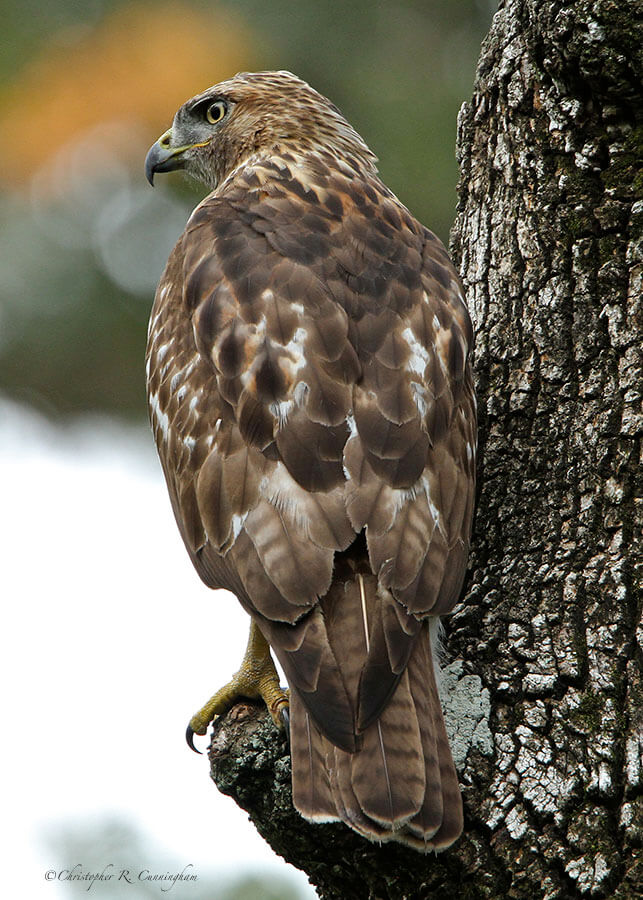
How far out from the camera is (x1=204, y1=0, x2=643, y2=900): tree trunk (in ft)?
8.86

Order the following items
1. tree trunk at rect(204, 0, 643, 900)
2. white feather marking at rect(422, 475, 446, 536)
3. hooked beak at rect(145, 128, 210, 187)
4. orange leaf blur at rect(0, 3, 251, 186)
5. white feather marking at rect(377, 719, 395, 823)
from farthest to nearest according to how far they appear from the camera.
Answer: orange leaf blur at rect(0, 3, 251, 186)
hooked beak at rect(145, 128, 210, 187)
white feather marking at rect(422, 475, 446, 536)
tree trunk at rect(204, 0, 643, 900)
white feather marking at rect(377, 719, 395, 823)

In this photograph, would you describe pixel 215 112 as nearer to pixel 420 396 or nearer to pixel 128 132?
pixel 128 132

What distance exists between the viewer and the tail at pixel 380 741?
2.61 meters

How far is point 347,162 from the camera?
4441 mm

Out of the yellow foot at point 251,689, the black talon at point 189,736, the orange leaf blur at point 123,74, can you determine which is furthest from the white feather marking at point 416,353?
the orange leaf blur at point 123,74

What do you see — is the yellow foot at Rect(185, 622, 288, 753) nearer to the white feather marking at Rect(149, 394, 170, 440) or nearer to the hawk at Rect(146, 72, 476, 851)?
the hawk at Rect(146, 72, 476, 851)

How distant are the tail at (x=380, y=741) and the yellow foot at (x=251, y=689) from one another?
48cm

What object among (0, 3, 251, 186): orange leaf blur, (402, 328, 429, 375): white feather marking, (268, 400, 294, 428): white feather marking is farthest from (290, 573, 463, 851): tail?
(0, 3, 251, 186): orange leaf blur

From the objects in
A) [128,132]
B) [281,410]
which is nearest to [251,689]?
[281,410]

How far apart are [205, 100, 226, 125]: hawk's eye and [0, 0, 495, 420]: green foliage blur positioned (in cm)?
57

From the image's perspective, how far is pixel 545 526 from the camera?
3098mm

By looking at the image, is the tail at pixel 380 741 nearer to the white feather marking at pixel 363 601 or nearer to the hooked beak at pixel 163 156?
the white feather marking at pixel 363 601

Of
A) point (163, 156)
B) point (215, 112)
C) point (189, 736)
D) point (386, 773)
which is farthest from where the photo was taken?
point (163, 156)

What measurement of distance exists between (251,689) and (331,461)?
30.3 inches
